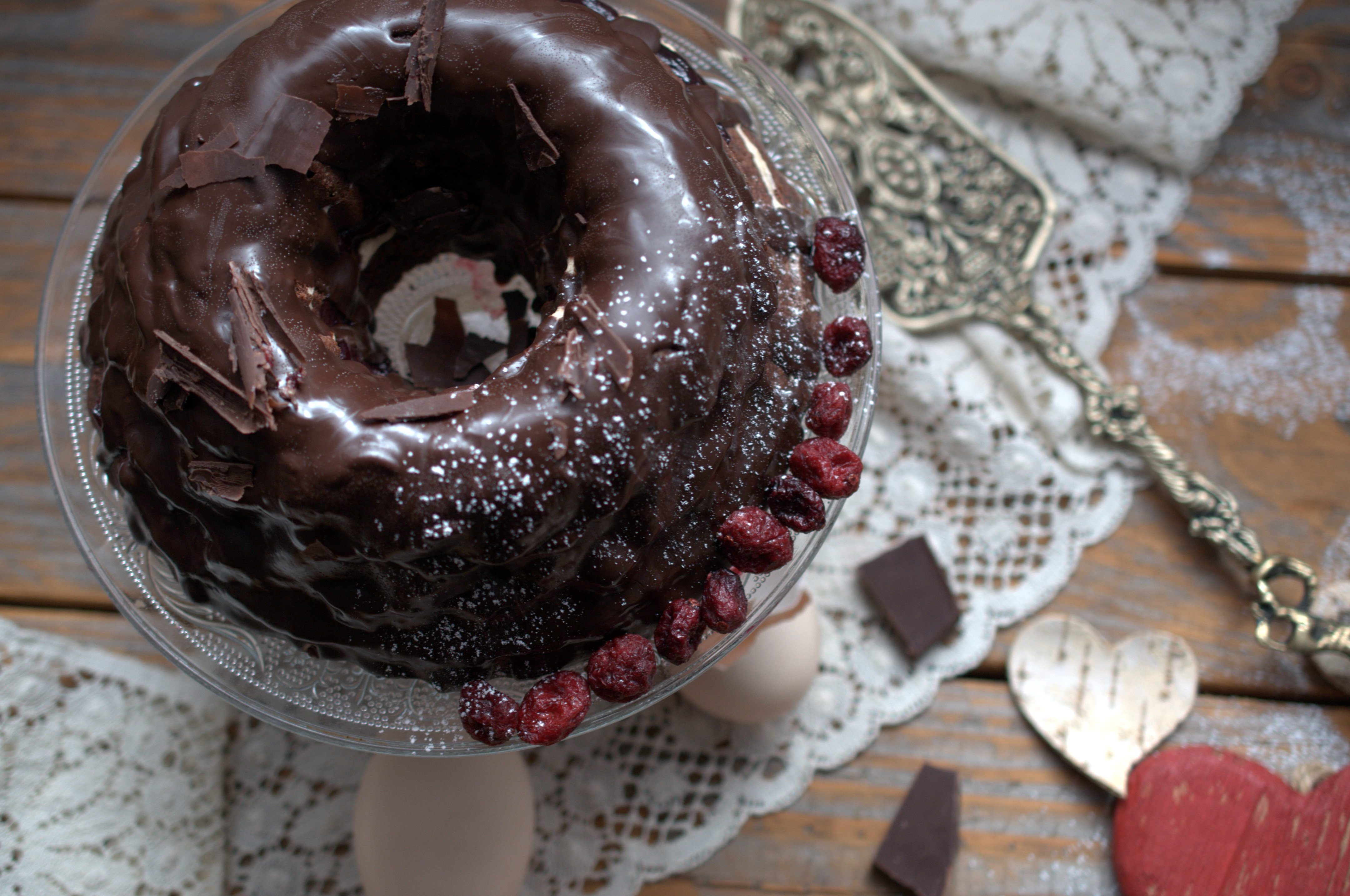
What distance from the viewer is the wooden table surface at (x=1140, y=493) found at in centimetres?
151

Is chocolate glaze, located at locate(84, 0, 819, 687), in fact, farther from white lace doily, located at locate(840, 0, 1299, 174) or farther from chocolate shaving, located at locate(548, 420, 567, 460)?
white lace doily, located at locate(840, 0, 1299, 174)

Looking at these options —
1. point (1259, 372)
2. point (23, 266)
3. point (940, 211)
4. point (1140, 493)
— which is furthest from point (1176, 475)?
point (23, 266)

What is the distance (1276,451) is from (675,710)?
116 centimetres

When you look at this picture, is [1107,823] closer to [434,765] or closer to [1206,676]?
[1206,676]

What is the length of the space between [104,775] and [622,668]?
936mm

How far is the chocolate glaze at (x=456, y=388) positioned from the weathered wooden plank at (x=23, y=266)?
705 mm

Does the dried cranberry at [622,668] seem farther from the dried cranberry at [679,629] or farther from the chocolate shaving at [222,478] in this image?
the chocolate shaving at [222,478]

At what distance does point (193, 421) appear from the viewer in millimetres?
912

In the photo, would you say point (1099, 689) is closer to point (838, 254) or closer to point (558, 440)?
point (838, 254)

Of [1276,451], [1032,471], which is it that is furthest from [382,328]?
[1276,451]

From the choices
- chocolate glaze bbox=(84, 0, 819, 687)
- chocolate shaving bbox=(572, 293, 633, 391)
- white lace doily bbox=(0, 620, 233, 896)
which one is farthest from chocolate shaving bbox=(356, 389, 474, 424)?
white lace doily bbox=(0, 620, 233, 896)

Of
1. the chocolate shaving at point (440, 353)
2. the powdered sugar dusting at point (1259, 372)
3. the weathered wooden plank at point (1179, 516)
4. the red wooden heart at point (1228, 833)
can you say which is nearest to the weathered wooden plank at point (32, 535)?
the weathered wooden plank at point (1179, 516)

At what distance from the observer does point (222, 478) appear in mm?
920

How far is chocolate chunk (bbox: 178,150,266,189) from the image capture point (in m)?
0.93
